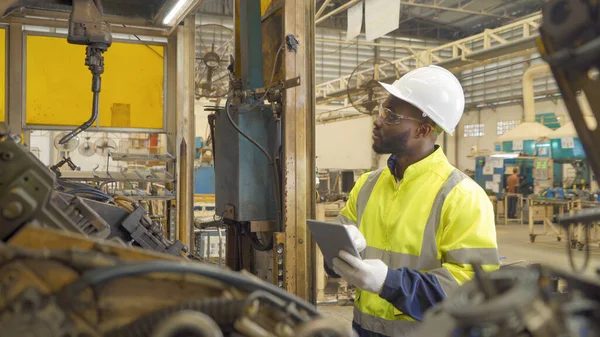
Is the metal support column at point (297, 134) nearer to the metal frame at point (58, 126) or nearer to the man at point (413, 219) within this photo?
the man at point (413, 219)

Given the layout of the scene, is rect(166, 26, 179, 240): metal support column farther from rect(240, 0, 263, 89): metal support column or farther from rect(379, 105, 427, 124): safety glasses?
rect(379, 105, 427, 124): safety glasses

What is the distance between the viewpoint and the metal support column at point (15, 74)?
3.92 meters

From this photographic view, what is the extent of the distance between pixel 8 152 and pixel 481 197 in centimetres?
148

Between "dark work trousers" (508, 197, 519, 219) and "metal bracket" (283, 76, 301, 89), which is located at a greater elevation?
"metal bracket" (283, 76, 301, 89)

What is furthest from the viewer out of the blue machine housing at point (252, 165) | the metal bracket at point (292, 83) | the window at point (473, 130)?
the window at point (473, 130)

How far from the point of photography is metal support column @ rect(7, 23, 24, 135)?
154 inches

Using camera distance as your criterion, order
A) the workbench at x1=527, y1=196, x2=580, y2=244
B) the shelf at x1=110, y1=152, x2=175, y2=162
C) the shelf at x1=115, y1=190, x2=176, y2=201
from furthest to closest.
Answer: the workbench at x1=527, y1=196, x2=580, y2=244 → the shelf at x1=110, y1=152, x2=175, y2=162 → the shelf at x1=115, y1=190, x2=176, y2=201

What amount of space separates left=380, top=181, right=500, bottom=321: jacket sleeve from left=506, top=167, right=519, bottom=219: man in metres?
12.7

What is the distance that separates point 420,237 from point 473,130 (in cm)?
1839

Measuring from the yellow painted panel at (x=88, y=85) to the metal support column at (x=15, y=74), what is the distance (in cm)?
6

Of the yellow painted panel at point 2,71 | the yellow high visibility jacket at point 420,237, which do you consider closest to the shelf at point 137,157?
the yellow painted panel at point 2,71

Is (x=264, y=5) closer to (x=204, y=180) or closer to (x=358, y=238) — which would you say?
(x=358, y=238)

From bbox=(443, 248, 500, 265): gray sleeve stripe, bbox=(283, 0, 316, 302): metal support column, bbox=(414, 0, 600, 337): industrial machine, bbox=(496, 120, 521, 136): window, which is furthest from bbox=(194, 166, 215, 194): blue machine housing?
bbox=(496, 120, 521, 136): window

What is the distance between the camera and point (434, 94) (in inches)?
81.1
